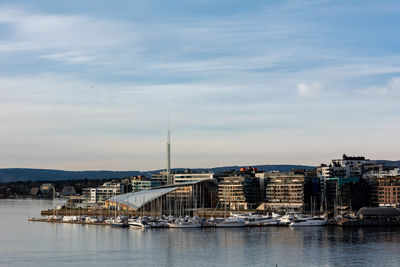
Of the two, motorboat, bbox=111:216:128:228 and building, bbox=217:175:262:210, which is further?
building, bbox=217:175:262:210

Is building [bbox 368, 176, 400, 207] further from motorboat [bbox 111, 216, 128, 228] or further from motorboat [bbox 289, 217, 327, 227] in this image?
motorboat [bbox 111, 216, 128, 228]

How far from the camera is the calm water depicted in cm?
4244

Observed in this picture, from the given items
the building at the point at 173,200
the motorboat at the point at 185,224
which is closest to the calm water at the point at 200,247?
the motorboat at the point at 185,224

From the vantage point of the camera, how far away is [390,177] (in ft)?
278

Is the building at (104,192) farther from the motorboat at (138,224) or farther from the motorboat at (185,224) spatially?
the motorboat at (185,224)

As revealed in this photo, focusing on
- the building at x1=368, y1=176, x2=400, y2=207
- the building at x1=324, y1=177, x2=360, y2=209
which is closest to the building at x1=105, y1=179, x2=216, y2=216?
the building at x1=324, y1=177, x2=360, y2=209

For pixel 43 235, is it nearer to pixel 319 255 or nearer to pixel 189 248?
pixel 189 248

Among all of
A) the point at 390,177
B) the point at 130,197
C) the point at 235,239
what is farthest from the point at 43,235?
the point at 390,177

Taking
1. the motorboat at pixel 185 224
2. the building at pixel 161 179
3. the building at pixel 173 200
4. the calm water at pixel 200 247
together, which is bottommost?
the calm water at pixel 200 247

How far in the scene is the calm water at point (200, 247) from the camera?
139 feet

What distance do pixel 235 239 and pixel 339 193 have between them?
30.8 metres

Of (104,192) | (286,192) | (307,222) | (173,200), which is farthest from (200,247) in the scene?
(104,192)

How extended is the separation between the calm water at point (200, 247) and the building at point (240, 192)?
883 inches

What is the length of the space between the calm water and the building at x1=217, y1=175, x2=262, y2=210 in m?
22.4
